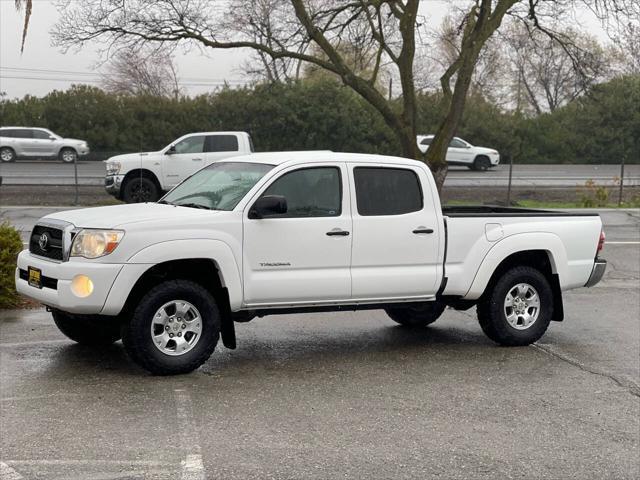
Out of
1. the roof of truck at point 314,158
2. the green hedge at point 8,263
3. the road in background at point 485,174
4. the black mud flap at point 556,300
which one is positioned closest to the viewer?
the roof of truck at point 314,158

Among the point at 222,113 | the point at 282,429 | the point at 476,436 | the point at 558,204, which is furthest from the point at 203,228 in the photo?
the point at 222,113

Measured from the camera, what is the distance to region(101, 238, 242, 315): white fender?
23.7ft

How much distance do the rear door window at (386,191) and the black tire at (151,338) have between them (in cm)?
165

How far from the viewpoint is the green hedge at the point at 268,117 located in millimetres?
40406

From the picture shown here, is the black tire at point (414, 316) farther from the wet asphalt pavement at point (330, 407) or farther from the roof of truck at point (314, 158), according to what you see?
the roof of truck at point (314, 158)

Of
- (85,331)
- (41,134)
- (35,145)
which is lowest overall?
(85,331)

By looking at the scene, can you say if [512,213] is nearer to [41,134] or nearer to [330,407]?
[330,407]

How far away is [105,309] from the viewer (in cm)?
721

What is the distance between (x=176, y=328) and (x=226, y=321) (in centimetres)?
48

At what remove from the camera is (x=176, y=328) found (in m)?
7.51

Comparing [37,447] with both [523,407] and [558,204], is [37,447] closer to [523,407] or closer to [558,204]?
[523,407]

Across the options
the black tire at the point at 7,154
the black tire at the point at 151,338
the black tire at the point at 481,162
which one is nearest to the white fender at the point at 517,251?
the black tire at the point at 151,338

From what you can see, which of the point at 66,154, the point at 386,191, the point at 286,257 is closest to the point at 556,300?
the point at 386,191

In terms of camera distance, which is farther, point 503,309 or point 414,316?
point 414,316
